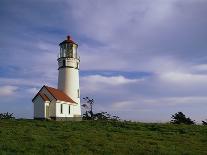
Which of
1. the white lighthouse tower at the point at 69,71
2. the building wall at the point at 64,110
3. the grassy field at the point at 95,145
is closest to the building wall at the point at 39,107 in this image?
the building wall at the point at 64,110

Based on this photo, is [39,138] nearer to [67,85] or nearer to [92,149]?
[92,149]

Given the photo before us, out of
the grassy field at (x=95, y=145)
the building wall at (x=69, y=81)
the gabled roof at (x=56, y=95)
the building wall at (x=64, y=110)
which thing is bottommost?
the grassy field at (x=95, y=145)

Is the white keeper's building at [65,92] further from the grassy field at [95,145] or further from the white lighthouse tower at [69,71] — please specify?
the grassy field at [95,145]

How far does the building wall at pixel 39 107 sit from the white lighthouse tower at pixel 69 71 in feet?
15.4

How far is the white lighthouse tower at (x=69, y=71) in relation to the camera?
133 feet

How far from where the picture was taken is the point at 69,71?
4044 centimetres

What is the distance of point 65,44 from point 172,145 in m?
24.3

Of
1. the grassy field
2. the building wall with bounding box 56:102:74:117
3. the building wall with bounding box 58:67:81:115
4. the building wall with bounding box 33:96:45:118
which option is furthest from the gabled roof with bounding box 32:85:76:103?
the grassy field

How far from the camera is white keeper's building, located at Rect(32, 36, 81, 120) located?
3672 centimetres

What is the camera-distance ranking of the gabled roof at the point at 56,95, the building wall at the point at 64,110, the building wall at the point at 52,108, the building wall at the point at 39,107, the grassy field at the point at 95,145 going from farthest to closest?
the building wall at the point at 64,110 → the building wall at the point at 52,108 → the gabled roof at the point at 56,95 → the building wall at the point at 39,107 → the grassy field at the point at 95,145

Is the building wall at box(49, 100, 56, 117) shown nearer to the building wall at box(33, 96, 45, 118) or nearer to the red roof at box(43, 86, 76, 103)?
the red roof at box(43, 86, 76, 103)

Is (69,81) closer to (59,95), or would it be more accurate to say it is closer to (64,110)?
(59,95)

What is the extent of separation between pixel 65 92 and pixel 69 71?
95.3 inches

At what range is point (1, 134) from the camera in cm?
2047
